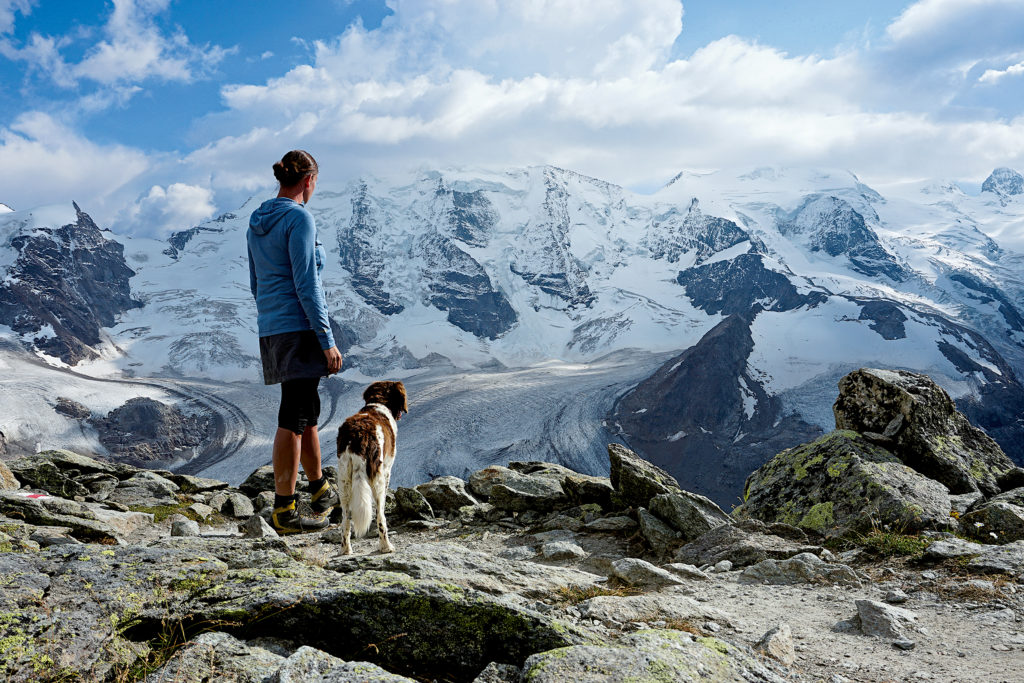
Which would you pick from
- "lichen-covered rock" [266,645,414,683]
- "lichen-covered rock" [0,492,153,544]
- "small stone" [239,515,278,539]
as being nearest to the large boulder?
"small stone" [239,515,278,539]

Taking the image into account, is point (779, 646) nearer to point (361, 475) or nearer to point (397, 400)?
point (361, 475)

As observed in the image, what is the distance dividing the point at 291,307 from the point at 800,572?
5085 millimetres

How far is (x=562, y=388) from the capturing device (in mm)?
89375

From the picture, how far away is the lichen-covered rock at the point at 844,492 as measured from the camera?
6.57 m

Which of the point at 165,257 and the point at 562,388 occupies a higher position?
the point at 165,257

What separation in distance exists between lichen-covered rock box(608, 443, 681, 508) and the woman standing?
485 cm

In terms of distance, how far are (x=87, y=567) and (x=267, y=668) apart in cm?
120

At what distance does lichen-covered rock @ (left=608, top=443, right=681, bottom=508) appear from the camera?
8586 millimetres

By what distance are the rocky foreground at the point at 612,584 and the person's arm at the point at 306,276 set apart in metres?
1.77

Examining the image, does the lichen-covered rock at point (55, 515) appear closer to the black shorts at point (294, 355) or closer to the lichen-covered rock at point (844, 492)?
the black shorts at point (294, 355)

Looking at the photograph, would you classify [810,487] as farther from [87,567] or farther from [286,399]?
[87,567]

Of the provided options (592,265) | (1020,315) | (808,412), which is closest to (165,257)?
(592,265)

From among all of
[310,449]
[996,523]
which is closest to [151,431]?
[310,449]

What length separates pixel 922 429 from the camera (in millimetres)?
8164
